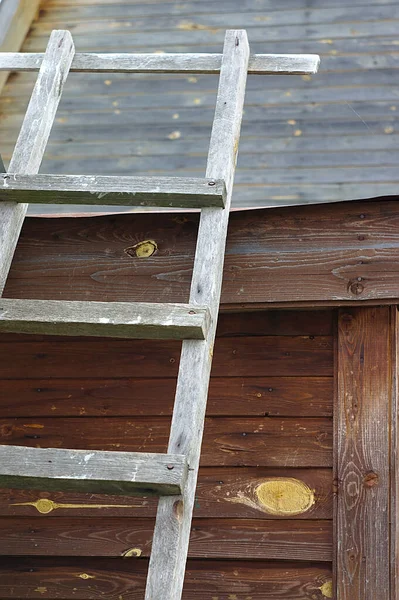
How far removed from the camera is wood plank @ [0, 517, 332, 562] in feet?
9.30

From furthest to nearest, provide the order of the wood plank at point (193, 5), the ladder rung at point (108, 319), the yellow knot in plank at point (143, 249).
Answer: the wood plank at point (193, 5)
the yellow knot in plank at point (143, 249)
the ladder rung at point (108, 319)

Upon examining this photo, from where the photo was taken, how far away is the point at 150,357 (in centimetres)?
308

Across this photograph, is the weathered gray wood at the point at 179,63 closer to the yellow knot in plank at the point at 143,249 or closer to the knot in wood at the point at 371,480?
the yellow knot in plank at the point at 143,249

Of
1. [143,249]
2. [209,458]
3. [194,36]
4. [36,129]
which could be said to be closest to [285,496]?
[209,458]

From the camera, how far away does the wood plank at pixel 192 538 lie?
2836mm

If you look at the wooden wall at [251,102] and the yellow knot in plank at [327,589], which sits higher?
the wooden wall at [251,102]

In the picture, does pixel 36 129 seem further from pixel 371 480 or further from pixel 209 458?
pixel 371 480

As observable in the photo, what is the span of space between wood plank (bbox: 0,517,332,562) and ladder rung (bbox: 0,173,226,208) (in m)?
1.19

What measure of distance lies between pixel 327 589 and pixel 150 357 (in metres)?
1.01

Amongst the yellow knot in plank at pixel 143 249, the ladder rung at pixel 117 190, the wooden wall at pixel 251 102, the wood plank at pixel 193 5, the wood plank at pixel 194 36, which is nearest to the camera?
the ladder rung at pixel 117 190

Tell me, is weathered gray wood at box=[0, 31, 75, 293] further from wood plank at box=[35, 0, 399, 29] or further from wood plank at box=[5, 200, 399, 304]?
wood plank at box=[35, 0, 399, 29]

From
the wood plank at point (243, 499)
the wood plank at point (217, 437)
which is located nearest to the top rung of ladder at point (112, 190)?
the wood plank at point (217, 437)

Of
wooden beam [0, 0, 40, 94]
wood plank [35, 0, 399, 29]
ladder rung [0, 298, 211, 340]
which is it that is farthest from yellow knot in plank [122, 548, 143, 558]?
wood plank [35, 0, 399, 29]

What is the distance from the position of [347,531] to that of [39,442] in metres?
1.14
